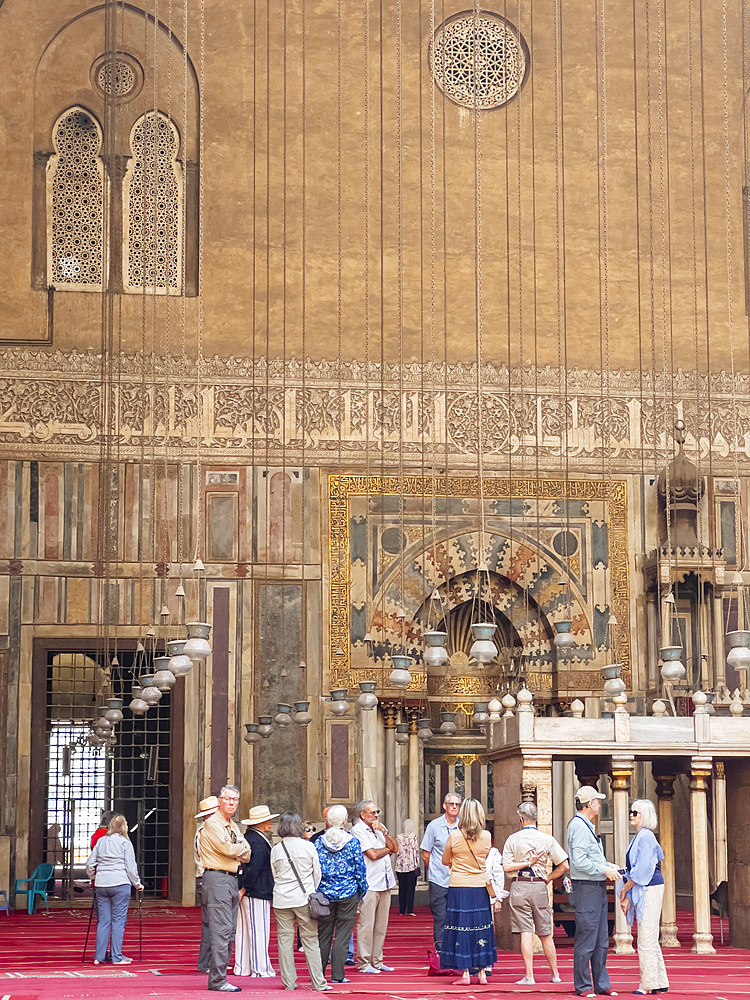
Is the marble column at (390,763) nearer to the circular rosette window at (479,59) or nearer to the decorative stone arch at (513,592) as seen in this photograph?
the decorative stone arch at (513,592)

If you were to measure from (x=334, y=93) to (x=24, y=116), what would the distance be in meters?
3.16

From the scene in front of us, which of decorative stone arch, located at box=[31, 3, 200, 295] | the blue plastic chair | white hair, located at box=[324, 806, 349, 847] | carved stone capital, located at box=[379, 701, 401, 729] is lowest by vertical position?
the blue plastic chair

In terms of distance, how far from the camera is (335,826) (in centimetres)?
883

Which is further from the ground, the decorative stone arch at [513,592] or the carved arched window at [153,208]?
the carved arched window at [153,208]

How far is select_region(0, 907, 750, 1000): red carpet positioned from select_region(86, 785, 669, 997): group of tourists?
0.15 meters

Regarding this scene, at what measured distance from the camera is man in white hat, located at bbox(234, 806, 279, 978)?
30.9ft

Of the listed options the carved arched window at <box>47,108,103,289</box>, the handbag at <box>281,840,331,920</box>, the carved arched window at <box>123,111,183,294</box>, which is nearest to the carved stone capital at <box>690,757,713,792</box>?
the handbag at <box>281,840,331,920</box>

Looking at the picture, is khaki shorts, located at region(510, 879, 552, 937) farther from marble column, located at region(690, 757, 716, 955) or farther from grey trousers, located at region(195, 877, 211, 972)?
grey trousers, located at region(195, 877, 211, 972)

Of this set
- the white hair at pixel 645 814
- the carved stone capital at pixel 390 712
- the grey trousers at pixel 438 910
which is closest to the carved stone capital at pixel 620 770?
the grey trousers at pixel 438 910

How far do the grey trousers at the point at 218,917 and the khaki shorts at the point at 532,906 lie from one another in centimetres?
172

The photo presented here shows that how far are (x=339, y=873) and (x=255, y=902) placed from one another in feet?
3.17

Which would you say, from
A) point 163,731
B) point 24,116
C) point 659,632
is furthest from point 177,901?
point 24,116

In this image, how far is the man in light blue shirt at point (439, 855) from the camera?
32.9ft

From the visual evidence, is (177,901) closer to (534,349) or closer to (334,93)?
(534,349)
